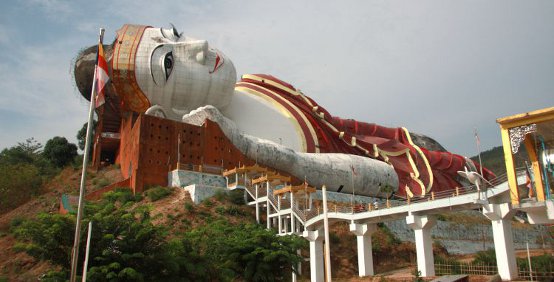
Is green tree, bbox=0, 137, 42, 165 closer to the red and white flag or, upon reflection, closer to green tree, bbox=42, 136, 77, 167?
green tree, bbox=42, 136, 77, 167

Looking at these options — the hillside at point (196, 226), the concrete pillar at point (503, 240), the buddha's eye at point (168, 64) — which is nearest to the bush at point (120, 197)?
the hillside at point (196, 226)

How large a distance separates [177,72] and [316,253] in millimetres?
12543

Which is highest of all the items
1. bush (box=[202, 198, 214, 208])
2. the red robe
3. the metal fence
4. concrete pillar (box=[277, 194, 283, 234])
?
the red robe

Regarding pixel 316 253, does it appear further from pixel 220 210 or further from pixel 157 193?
pixel 157 193

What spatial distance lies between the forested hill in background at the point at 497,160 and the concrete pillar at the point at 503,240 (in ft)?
3.78

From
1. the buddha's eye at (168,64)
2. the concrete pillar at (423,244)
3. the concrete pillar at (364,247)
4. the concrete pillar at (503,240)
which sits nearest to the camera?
Result: the concrete pillar at (503,240)

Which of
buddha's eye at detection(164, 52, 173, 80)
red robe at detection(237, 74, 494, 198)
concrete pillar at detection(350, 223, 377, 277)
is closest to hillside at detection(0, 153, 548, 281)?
concrete pillar at detection(350, 223, 377, 277)

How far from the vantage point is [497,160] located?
7581 centimetres

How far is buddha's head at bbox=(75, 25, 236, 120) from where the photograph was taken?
2556cm

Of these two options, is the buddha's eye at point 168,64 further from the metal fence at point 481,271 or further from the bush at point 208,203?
the metal fence at point 481,271

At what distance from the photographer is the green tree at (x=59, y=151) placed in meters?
36.0

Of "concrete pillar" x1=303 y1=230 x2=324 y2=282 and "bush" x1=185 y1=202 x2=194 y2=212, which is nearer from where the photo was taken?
"concrete pillar" x1=303 y1=230 x2=324 y2=282

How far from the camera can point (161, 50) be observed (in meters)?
26.0

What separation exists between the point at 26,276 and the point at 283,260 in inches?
314
